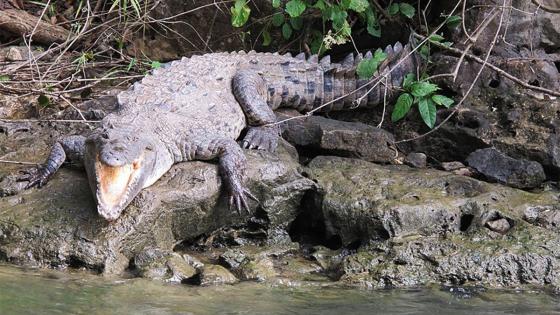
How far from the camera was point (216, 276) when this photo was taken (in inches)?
173

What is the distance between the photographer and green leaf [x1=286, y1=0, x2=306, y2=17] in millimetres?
6531

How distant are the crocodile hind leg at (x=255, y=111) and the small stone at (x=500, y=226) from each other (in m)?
1.61

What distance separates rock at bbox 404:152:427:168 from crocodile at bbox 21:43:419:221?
1.85 ft

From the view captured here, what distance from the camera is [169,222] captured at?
15.9 feet

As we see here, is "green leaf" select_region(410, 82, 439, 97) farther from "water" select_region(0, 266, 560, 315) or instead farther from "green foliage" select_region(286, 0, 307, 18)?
"water" select_region(0, 266, 560, 315)

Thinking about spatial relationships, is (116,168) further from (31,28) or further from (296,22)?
(31,28)

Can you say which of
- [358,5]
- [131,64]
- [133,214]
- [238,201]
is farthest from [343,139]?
[131,64]

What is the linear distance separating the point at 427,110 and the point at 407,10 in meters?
1.21

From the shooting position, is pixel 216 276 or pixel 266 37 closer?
pixel 216 276

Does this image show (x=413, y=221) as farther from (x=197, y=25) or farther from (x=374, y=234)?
(x=197, y=25)

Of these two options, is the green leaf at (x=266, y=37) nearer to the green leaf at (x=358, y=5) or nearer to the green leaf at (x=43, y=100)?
the green leaf at (x=358, y=5)

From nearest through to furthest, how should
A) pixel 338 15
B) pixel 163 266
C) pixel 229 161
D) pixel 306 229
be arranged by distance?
pixel 163 266, pixel 229 161, pixel 306 229, pixel 338 15

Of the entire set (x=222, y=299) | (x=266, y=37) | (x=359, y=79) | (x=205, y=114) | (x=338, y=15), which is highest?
(x=338, y=15)

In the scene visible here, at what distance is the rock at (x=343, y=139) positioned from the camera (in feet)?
18.7
